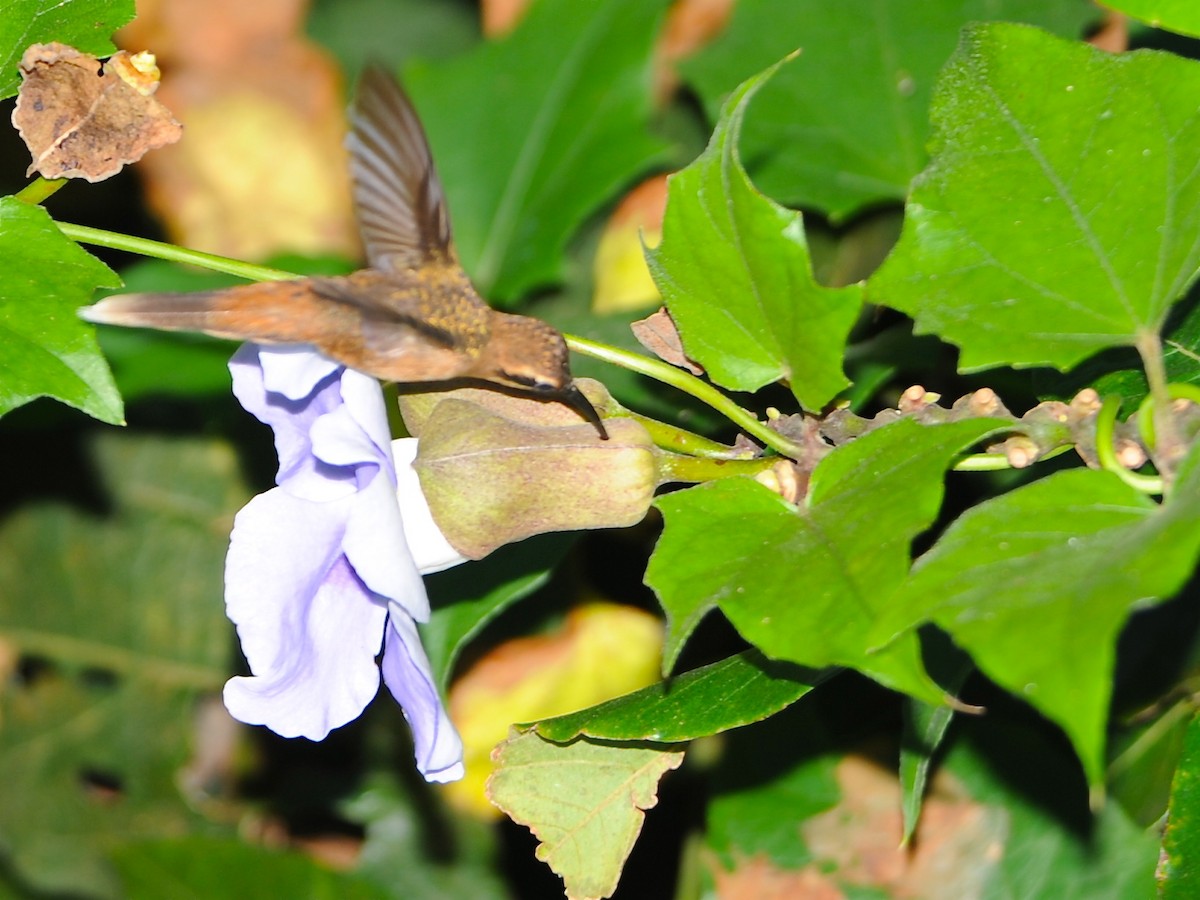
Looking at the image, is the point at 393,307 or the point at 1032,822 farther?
the point at 1032,822

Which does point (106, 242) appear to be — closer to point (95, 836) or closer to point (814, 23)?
point (814, 23)

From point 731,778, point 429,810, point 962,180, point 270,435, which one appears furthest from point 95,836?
point 962,180

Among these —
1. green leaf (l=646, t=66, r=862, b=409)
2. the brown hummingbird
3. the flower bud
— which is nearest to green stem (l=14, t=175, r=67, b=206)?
the brown hummingbird

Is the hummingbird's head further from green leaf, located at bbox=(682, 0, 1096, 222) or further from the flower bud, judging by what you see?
green leaf, located at bbox=(682, 0, 1096, 222)

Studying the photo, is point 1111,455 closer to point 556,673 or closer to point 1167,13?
point 1167,13

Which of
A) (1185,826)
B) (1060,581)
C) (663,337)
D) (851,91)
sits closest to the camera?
(1060,581)

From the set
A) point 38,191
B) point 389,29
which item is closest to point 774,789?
point 38,191
